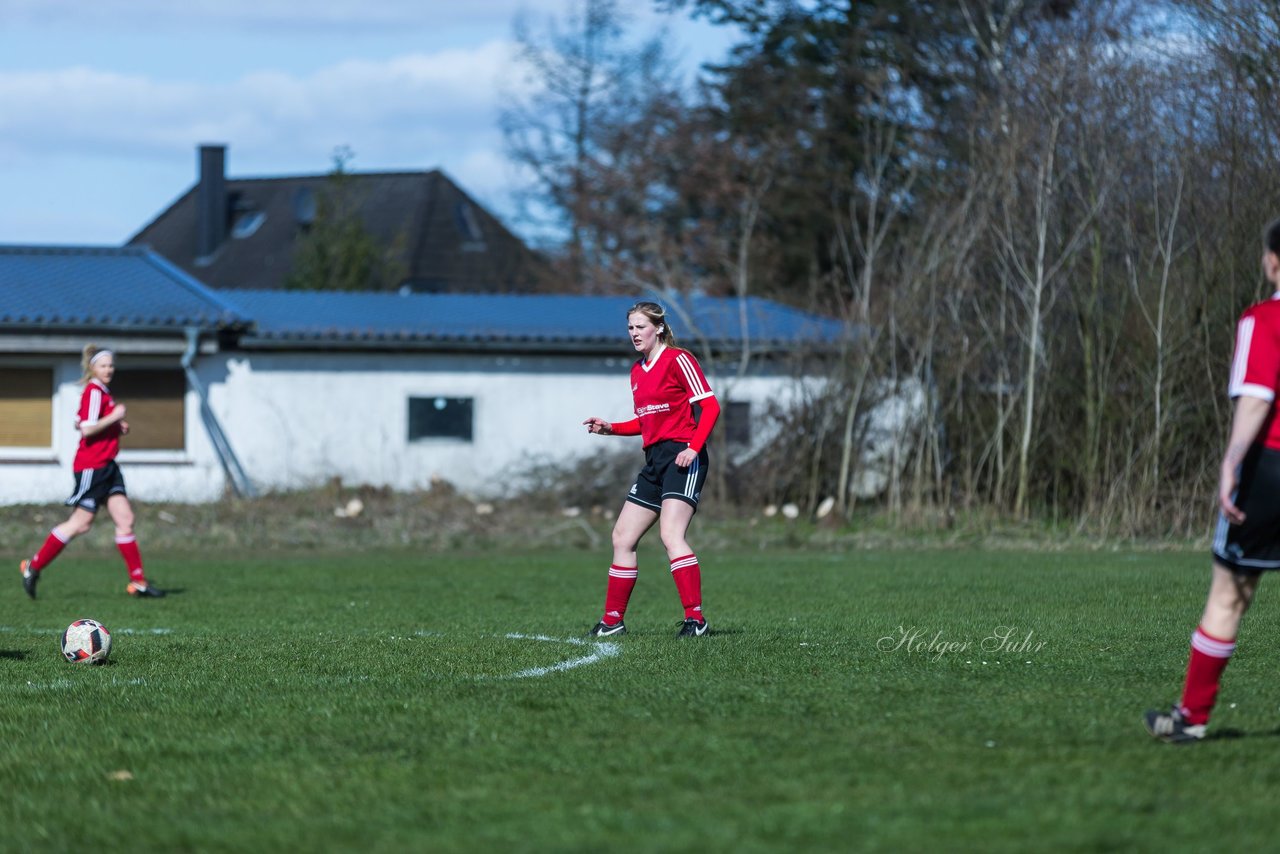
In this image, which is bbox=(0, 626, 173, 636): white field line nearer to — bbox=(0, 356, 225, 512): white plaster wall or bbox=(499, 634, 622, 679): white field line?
bbox=(499, 634, 622, 679): white field line

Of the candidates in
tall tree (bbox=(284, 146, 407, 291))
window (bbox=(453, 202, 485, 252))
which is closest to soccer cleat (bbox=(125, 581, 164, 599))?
tall tree (bbox=(284, 146, 407, 291))

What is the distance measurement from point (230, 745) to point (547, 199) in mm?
39721

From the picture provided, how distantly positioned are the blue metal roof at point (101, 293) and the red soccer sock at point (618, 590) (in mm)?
15922

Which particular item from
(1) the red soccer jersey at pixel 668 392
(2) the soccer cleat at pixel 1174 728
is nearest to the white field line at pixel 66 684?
(1) the red soccer jersey at pixel 668 392

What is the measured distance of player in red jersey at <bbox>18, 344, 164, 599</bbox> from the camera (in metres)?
13.1

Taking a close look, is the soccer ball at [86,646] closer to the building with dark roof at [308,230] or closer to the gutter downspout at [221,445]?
the gutter downspout at [221,445]

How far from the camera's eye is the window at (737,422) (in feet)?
80.1

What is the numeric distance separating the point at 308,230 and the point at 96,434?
3587 cm

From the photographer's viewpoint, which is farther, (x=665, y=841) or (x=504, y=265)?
(x=504, y=265)

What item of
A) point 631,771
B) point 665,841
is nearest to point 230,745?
point 631,771

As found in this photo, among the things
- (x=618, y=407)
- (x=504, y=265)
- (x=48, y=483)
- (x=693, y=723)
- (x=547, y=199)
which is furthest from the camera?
(x=504, y=265)

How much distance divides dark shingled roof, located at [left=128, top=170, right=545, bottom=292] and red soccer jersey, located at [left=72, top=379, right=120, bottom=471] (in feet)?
110

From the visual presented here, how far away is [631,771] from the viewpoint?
5.36m

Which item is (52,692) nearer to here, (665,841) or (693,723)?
(693,723)
